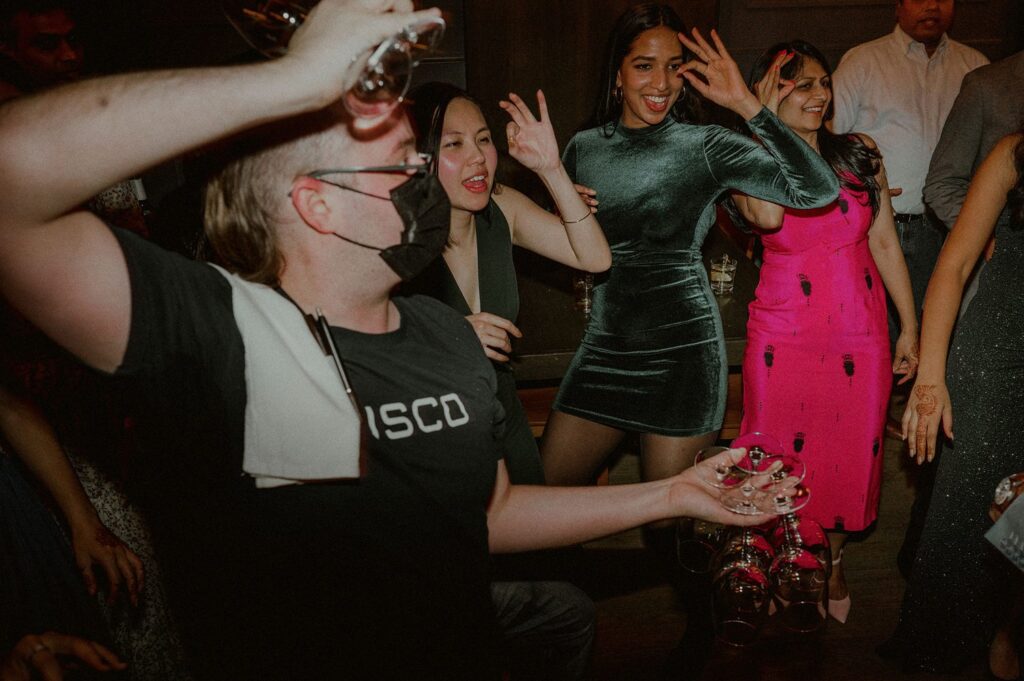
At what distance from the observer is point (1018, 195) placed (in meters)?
1.99

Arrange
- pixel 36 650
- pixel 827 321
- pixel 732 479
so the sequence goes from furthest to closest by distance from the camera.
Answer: pixel 827 321
pixel 732 479
pixel 36 650

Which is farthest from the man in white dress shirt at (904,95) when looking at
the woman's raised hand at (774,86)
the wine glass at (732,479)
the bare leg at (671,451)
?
the wine glass at (732,479)

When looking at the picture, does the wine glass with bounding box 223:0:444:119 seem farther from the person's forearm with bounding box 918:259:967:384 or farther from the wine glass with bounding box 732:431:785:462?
the person's forearm with bounding box 918:259:967:384

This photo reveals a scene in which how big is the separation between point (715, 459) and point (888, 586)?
2154 millimetres

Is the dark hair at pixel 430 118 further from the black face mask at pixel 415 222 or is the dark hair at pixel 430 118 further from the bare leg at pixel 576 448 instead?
the bare leg at pixel 576 448

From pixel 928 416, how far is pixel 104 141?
234cm

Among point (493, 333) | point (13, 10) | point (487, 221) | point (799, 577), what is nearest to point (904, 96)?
point (487, 221)

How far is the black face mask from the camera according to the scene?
1228mm

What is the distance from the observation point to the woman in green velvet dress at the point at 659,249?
2408 millimetres

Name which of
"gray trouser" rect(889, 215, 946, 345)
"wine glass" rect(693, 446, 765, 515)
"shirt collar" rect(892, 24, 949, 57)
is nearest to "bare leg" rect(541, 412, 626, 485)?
"wine glass" rect(693, 446, 765, 515)

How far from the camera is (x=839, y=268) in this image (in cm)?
255

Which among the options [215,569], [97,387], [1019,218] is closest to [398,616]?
[215,569]

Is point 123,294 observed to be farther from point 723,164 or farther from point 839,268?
point 839,268

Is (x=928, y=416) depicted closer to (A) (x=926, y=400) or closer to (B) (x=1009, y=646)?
(A) (x=926, y=400)
